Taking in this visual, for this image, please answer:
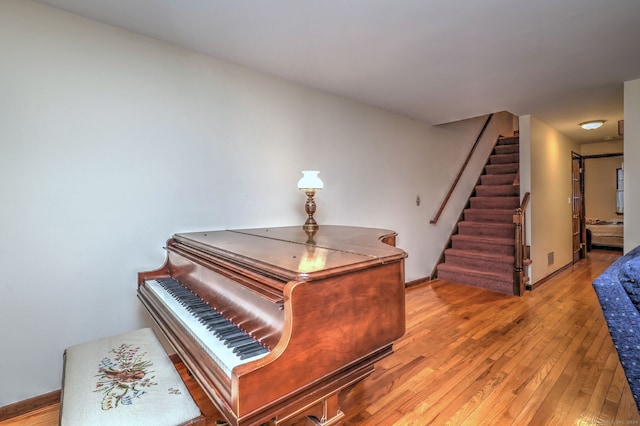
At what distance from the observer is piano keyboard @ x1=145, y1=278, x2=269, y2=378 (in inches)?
41.3

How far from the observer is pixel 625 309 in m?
0.92

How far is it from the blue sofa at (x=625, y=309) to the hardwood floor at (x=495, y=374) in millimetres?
978

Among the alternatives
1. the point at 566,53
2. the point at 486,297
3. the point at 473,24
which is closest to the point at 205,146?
the point at 473,24

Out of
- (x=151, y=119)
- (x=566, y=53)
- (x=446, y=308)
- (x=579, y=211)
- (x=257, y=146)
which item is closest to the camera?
(x=151, y=119)

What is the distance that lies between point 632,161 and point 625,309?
3063mm

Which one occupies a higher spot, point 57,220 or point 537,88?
point 537,88

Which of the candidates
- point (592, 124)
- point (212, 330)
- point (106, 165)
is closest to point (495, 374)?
point (212, 330)

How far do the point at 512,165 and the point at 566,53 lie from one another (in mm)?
3400

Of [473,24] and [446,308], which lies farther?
[446,308]

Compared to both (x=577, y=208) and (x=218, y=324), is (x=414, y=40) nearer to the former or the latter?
(x=218, y=324)

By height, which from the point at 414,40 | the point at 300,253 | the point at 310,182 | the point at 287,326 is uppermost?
the point at 414,40

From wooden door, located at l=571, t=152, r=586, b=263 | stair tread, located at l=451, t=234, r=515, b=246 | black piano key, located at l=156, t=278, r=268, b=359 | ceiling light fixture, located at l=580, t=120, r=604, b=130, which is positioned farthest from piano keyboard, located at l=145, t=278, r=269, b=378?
wooden door, located at l=571, t=152, r=586, b=263

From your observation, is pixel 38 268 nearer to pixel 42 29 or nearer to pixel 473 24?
pixel 42 29

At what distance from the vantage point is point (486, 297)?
12.6ft
